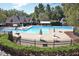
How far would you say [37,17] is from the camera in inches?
133

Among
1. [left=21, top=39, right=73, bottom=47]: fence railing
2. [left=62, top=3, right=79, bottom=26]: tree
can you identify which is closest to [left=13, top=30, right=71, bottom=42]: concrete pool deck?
[left=21, top=39, right=73, bottom=47]: fence railing

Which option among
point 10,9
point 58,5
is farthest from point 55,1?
point 10,9

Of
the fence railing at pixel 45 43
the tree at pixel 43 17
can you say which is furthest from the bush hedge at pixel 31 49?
the tree at pixel 43 17

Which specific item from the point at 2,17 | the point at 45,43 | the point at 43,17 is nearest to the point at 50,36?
the point at 45,43

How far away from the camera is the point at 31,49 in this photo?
132 inches

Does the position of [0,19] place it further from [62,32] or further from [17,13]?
[62,32]

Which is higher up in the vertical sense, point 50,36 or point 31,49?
point 50,36

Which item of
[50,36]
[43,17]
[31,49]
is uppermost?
[43,17]

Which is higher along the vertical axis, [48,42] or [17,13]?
[17,13]

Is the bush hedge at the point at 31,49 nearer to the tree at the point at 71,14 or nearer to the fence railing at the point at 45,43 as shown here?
the fence railing at the point at 45,43

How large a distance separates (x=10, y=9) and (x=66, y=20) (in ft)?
2.14

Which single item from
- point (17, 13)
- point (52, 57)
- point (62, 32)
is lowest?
point (52, 57)

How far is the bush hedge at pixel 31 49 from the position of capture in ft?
11.0

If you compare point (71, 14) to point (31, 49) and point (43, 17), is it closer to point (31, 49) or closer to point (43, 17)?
point (43, 17)
